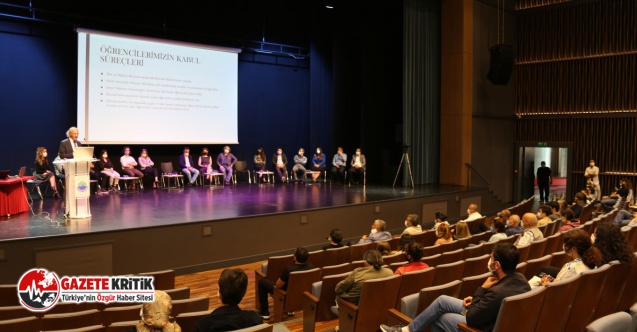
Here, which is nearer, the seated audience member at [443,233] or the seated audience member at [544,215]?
the seated audience member at [443,233]

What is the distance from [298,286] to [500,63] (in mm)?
9547

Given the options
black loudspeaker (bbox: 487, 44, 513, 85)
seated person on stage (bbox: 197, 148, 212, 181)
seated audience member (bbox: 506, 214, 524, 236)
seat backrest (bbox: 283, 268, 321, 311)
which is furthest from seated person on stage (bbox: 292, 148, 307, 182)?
seat backrest (bbox: 283, 268, 321, 311)

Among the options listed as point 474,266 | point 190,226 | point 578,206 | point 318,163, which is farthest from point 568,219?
point 318,163

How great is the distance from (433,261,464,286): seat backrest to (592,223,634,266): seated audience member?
104 centimetres

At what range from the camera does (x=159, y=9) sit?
38.1ft

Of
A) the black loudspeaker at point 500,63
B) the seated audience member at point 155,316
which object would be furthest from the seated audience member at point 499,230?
the black loudspeaker at point 500,63

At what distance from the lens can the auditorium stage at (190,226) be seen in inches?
223

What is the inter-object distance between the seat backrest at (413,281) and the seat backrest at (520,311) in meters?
1.01

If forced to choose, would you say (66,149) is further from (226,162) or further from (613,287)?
(613,287)

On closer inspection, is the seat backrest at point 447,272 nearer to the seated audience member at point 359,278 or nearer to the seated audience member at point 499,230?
the seated audience member at point 359,278

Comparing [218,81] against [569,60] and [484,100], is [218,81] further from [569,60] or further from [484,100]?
[569,60]

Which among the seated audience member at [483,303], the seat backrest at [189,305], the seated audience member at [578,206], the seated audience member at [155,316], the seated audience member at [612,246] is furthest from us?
the seated audience member at [578,206]

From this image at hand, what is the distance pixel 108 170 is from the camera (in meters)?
10.2

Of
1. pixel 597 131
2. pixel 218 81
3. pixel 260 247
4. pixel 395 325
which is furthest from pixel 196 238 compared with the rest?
pixel 597 131
